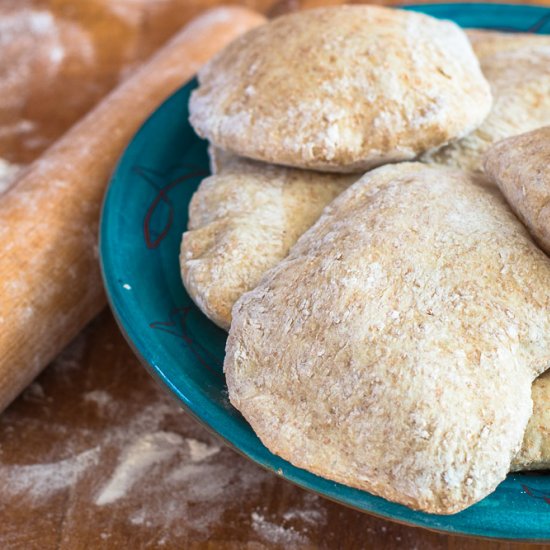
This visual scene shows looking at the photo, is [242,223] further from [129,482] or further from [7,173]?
[7,173]

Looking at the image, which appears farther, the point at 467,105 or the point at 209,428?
the point at 467,105

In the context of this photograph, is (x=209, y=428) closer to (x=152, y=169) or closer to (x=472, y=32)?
Result: (x=152, y=169)

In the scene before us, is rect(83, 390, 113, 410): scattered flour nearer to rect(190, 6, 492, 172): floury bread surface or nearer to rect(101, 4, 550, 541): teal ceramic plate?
rect(101, 4, 550, 541): teal ceramic plate

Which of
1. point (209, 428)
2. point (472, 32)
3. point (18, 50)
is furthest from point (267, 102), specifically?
point (18, 50)

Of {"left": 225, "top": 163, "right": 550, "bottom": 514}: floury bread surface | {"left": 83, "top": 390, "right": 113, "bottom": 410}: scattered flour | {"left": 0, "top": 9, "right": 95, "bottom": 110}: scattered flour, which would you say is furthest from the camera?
{"left": 0, "top": 9, "right": 95, "bottom": 110}: scattered flour

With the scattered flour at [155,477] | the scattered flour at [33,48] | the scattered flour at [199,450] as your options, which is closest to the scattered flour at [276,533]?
the scattered flour at [155,477]

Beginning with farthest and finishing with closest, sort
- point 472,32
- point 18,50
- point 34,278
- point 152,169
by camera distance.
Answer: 1. point 18,50
2. point 472,32
3. point 152,169
4. point 34,278

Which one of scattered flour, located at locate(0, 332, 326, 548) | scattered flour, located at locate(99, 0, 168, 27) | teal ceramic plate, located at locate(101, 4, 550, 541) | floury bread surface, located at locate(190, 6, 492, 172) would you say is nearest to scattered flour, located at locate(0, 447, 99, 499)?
scattered flour, located at locate(0, 332, 326, 548)
